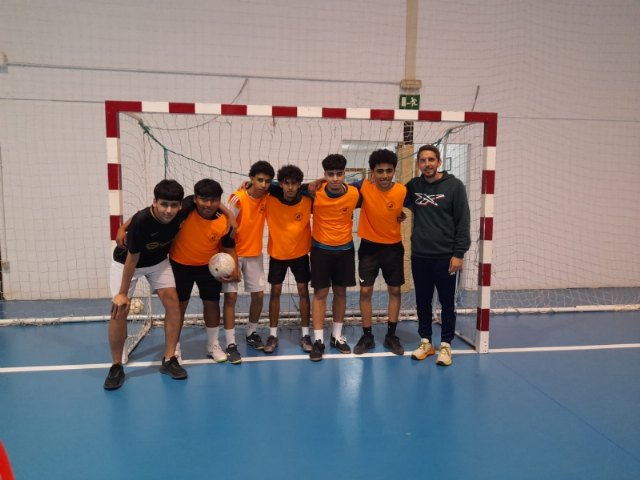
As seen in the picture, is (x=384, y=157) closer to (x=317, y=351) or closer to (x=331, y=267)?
(x=331, y=267)

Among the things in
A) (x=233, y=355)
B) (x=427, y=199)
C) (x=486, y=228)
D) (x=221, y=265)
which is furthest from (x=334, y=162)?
(x=233, y=355)

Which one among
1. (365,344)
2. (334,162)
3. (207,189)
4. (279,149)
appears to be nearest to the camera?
(207,189)

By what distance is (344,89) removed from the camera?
6.26 metres

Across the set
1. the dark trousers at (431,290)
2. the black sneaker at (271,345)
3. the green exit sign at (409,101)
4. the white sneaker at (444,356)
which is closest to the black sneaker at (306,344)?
the black sneaker at (271,345)

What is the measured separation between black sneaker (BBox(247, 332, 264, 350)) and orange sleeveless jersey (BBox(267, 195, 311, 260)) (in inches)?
34.5

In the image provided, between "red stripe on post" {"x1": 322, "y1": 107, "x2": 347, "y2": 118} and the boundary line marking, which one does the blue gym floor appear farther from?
"red stripe on post" {"x1": 322, "y1": 107, "x2": 347, "y2": 118}

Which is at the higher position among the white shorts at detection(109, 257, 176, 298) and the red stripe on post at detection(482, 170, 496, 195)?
the red stripe on post at detection(482, 170, 496, 195)

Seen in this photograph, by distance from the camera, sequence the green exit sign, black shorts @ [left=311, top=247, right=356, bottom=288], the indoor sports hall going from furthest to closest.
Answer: the green exit sign < black shorts @ [left=311, top=247, right=356, bottom=288] < the indoor sports hall

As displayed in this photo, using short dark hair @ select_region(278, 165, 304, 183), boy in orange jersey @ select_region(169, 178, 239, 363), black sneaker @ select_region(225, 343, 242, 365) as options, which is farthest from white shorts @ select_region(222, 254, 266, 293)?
short dark hair @ select_region(278, 165, 304, 183)

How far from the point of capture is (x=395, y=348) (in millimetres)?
4023

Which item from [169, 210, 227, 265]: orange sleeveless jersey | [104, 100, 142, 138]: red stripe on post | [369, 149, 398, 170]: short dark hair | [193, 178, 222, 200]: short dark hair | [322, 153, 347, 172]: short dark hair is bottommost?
[169, 210, 227, 265]: orange sleeveless jersey

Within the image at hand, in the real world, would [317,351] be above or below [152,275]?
below

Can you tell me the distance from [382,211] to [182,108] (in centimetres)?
196

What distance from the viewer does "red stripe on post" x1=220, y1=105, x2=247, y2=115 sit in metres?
3.64
